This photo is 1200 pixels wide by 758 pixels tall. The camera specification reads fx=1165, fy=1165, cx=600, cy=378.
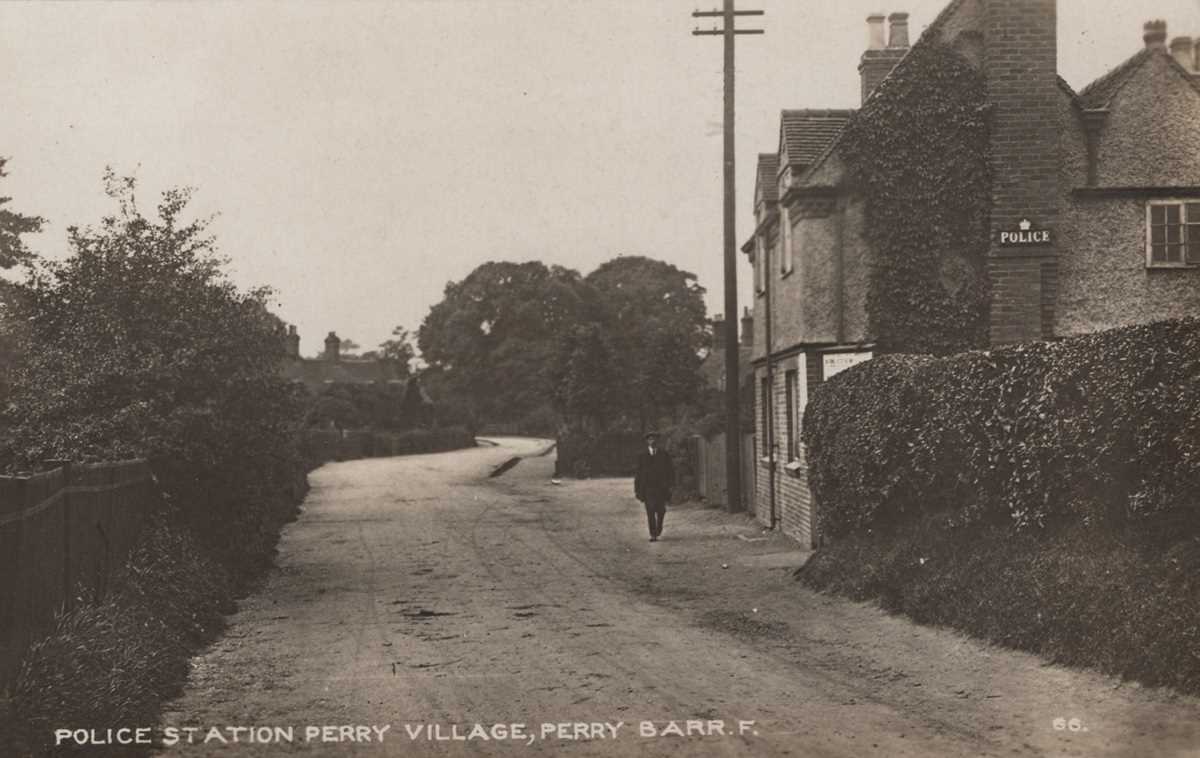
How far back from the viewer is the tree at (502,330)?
91.6 metres

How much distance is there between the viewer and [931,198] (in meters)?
17.4

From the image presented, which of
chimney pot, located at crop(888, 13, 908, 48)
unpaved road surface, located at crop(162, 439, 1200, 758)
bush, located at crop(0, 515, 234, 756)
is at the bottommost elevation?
unpaved road surface, located at crop(162, 439, 1200, 758)

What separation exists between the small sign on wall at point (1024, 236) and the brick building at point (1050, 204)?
15 mm

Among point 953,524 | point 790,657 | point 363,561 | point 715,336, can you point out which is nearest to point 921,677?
point 790,657

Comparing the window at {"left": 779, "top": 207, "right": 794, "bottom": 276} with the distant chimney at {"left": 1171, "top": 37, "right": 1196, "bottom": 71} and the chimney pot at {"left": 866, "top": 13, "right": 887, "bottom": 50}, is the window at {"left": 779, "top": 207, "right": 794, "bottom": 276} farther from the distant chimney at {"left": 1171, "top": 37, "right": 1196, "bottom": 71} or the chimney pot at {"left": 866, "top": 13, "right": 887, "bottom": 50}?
the distant chimney at {"left": 1171, "top": 37, "right": 1196, "bottom": 71}

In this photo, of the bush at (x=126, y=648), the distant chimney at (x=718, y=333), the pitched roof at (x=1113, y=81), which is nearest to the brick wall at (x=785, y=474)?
the pitched roof at (x=1113, y=81)

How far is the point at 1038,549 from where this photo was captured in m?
9.77

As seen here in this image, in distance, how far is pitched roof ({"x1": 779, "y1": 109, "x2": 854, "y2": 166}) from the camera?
18906 mm

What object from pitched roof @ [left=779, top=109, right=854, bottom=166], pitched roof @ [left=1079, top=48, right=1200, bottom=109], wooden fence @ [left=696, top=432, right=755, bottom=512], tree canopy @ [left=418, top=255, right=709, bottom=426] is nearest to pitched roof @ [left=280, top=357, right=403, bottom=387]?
tree canopy @ [left=418, top=255, right=709, bottom=426]

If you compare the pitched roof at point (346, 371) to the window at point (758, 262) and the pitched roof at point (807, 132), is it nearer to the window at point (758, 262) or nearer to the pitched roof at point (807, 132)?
the window at point (758, 262)

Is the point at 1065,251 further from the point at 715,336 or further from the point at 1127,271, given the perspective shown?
the point at 715,336

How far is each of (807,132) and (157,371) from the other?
11.3 meters

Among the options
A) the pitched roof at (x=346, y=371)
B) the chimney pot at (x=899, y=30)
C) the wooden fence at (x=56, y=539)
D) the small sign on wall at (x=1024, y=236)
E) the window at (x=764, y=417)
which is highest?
the chimney pot at (x=899, y=30)

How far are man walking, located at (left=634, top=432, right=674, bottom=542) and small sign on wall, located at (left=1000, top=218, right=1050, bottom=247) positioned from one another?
21.4 ft
